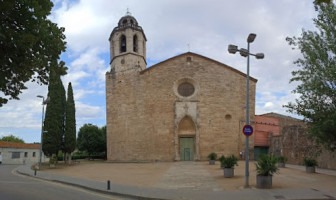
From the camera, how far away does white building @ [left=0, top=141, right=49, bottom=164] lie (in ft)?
140

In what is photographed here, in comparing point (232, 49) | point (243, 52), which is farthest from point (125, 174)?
point (243, 52)

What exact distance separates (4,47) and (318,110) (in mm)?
12750

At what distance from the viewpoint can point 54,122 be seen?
1201 inches

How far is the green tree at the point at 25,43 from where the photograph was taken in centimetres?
711

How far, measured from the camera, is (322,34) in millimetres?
13414

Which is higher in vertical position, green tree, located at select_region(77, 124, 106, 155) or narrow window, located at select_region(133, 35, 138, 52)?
narrow window, located at select_region(133, 35, 138, 52)

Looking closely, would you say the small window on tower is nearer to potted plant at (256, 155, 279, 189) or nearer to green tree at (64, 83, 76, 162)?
green tree at (64, 83, 76, 162)

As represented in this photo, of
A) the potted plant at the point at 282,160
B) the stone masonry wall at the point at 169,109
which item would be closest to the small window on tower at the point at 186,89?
the stone masonry wall at the point at 169,109

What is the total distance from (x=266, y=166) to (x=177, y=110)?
21.9 m

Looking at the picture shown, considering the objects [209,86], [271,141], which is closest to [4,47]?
[209,86]

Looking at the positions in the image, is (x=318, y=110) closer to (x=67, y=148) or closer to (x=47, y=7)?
(x=47, y=7)

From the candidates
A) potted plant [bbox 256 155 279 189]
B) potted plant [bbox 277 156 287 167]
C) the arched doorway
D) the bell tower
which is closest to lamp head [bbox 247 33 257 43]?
potted plant [bbox 256 155 279 189]

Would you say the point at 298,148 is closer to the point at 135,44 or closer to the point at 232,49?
the point at 232,49

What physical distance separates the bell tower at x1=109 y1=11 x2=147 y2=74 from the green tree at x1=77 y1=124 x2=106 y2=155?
1792cm
